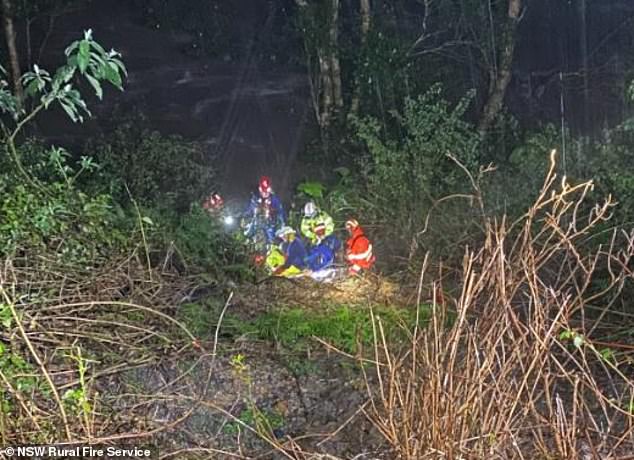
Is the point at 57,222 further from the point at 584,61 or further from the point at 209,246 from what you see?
the point at 584,61

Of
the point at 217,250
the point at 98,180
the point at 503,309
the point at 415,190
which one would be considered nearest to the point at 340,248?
the point at 217,250

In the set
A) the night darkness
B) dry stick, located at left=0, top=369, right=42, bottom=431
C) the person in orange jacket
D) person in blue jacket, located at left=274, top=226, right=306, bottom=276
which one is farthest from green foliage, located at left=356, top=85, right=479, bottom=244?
dry stick, located at left=0, top=369, right=42, bottom=431

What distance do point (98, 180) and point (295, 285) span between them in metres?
2.47

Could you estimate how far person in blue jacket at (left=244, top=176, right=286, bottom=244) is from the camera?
574 centimetres

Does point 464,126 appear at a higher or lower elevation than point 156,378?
higher

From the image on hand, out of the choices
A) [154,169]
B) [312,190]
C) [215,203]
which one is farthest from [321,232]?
[154,169]

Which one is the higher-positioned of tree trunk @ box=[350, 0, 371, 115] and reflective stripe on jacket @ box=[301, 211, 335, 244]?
tree trunk @ box=[350, 0, 371, 115]

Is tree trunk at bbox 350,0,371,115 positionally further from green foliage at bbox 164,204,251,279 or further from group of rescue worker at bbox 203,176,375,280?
green foliage at bbox 164,204,251,279

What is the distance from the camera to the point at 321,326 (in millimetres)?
4535

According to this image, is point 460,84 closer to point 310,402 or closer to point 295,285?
point 295,285

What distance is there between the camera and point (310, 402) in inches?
148

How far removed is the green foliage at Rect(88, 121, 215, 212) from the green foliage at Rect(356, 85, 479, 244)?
71.2 inches

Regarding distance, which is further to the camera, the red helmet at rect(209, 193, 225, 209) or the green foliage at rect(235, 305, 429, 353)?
the red helmet at rect(209, 193, 225, 209)

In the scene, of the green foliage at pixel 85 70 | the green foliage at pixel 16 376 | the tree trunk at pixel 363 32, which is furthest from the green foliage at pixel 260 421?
the tree trunk at pixel 363 32
